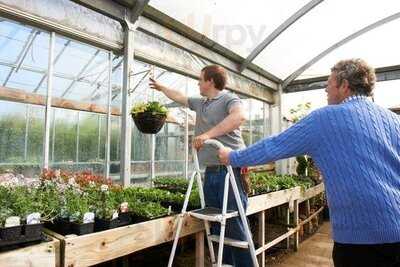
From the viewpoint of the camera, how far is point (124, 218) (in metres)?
2.05

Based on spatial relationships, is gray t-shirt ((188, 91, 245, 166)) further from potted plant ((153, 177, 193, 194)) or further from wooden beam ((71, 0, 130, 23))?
wooden beam ((71, 0, 130, 23))

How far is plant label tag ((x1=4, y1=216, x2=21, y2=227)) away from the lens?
4.90ft

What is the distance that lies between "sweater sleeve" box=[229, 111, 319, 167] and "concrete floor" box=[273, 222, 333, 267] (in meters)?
2.80

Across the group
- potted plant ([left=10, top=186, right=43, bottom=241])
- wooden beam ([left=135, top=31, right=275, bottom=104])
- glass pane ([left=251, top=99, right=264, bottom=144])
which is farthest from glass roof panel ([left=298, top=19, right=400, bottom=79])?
→ potted plant ([left=10, top=186, right=43, bottom=241])

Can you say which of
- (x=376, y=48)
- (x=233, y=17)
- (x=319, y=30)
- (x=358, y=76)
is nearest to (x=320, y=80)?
(x=376, y=48)

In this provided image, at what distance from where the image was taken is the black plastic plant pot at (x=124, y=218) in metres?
2.03

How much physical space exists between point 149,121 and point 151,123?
0.09ft

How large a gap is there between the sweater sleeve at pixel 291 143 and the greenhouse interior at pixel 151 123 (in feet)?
0.05

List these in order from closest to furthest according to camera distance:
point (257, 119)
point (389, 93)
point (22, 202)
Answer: point (22, 202)
point (389, 93)
point (257, 119)

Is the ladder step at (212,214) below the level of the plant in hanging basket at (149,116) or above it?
below

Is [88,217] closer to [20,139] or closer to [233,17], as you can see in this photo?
[20,139]

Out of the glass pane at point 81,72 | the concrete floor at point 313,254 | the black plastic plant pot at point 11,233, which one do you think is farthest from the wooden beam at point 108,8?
the concrete floor at point 313,254

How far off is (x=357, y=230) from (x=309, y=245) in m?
3.71

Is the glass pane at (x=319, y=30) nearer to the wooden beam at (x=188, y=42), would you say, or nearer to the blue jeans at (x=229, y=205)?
the wooden beam at (x=188, y=42)
